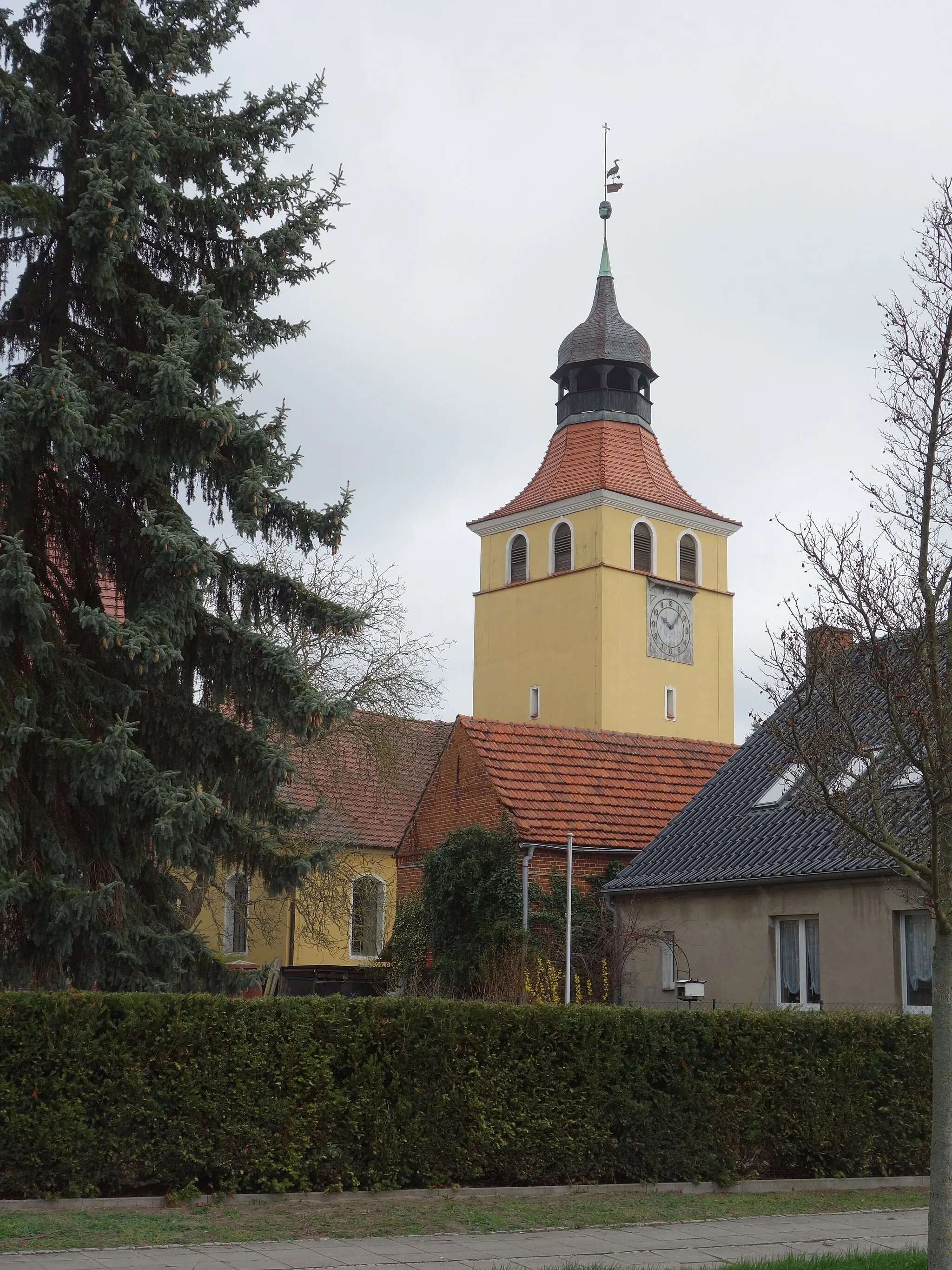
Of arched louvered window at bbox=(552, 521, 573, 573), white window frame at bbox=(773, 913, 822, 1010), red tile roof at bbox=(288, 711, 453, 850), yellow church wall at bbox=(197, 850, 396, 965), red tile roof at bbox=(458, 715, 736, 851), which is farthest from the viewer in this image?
arched louvered window at bbox=(552, 521, 573, 573)

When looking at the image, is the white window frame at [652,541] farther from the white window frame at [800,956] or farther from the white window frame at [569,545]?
the white window frame at [800,956]

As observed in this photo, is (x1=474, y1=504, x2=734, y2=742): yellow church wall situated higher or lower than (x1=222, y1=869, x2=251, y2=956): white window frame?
higher

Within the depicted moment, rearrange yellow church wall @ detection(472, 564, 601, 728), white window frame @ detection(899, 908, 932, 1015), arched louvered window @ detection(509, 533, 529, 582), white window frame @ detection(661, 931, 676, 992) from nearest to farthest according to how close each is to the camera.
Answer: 1. white window frame @ detection(899, 908, 932, 1015)
2. white window frame @ detection(661, 931, 676, 992)
3. yellow church wall @ detection(472, 564, 601, 728)
4. arched louvered window @ detection(509, 533, 529, 582)

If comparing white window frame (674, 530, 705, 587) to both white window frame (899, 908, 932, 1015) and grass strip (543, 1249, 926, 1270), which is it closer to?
white window frame (899, 908, 932, 1015)

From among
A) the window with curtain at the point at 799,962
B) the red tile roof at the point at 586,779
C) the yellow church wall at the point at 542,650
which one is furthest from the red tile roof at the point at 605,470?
the window with curtain at the point at 799,962

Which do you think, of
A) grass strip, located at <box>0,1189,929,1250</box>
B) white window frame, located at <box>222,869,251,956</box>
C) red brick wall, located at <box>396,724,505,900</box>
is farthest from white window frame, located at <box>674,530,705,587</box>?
grass strip, located at <box>0,1189,929,1250</box>

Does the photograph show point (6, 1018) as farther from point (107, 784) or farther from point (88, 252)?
point (88, 252)

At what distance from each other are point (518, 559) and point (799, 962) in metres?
A: 44.0

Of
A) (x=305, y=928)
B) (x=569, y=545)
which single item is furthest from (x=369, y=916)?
(x=569, y=545)

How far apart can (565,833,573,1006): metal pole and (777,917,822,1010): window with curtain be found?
10.4 feet

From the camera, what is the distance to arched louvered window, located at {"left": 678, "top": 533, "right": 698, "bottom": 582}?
61.5m

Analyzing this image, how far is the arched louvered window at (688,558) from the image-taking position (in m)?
61.5

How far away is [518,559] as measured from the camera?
205 feet

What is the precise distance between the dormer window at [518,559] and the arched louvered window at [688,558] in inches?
251
